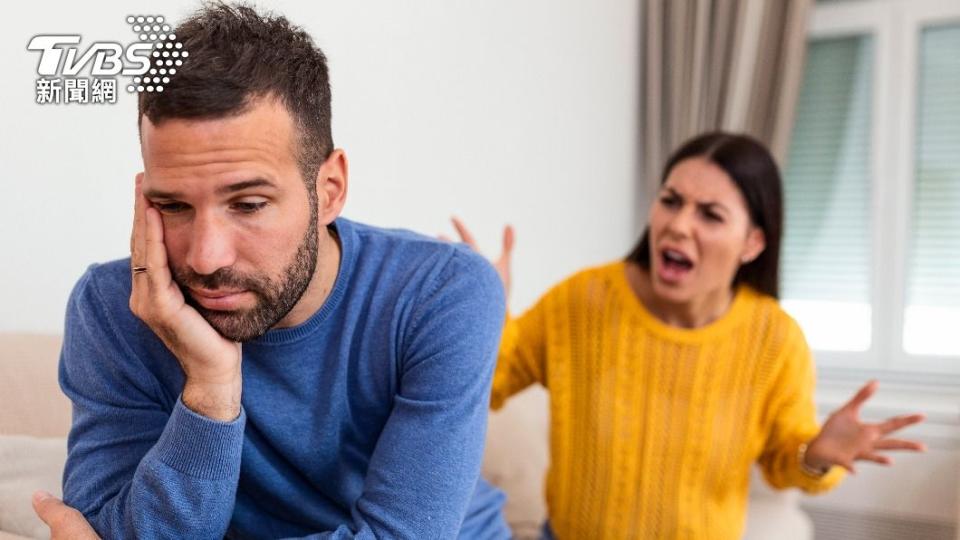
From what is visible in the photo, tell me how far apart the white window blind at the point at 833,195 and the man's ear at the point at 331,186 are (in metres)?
2.75

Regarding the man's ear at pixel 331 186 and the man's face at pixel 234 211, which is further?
the man's ear at pixel 331 186

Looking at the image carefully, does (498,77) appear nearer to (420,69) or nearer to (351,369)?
(420,69)

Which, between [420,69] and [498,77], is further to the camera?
[498,77]

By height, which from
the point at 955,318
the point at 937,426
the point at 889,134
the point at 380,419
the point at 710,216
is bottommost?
the point at 937,426

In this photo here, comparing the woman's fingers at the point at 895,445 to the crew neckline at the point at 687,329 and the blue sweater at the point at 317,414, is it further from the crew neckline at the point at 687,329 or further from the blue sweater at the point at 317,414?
the blue sweater at the point at 317,414

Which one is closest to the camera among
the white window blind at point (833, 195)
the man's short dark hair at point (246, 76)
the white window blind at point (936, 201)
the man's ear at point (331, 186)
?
the man's short dark hair at point (246, 76)

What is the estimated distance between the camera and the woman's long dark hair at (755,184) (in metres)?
1.87

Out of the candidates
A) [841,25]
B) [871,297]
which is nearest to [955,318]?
[871,297]

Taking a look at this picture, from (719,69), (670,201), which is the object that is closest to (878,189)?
(719,69)

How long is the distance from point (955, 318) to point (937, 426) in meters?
0.48

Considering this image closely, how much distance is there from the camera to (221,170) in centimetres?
95

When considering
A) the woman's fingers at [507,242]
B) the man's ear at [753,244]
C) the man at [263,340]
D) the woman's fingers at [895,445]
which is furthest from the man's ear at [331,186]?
the woman's fingers at [895,445]

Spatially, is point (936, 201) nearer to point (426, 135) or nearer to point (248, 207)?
point (426, 135)

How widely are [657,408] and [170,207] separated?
47.3 inches
